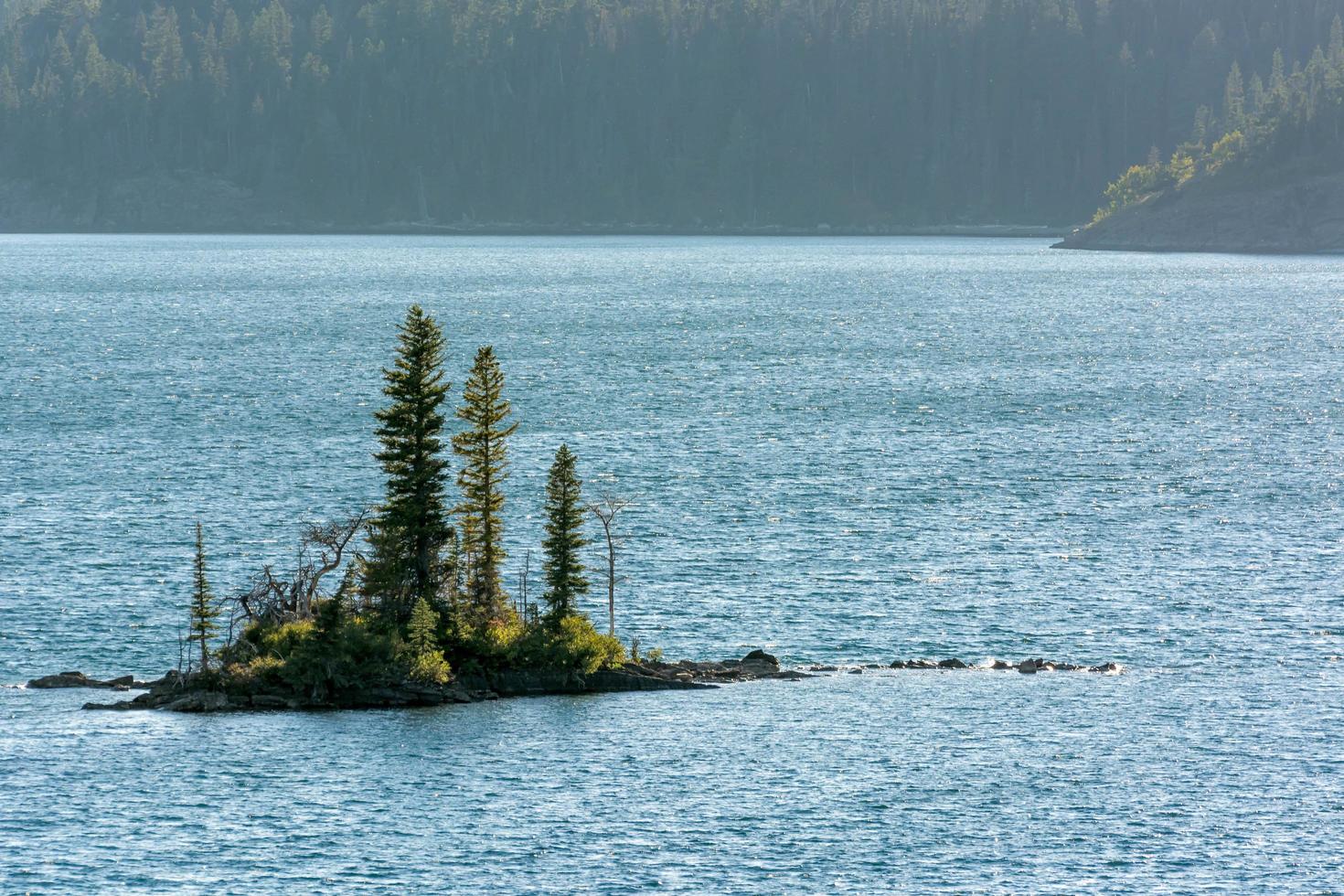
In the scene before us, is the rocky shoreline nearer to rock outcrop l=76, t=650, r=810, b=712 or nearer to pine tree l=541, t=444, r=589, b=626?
rock outcrop l=76, t=650, r=810, b=712

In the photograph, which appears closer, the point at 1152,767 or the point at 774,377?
the point at 1152,767

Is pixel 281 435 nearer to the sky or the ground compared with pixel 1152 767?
nearer to the sky

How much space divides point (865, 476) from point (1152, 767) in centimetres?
5732

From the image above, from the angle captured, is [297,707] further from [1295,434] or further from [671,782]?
[1295,434]

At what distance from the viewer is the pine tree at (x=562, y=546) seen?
7419 centimetres

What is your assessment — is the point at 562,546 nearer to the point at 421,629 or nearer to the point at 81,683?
the point at 421,629

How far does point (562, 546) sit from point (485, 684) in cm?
669

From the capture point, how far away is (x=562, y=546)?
75438mm

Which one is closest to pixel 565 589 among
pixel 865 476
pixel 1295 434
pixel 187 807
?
pixel 187 807

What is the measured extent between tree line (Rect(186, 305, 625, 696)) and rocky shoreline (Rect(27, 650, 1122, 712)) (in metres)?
0.59

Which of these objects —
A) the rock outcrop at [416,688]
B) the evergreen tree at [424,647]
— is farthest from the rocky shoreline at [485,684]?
the evergreen tree at [424,647]

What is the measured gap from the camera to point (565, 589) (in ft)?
243

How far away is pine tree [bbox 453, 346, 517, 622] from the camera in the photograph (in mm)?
74625

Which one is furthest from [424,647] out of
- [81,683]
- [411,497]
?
[81,683]
